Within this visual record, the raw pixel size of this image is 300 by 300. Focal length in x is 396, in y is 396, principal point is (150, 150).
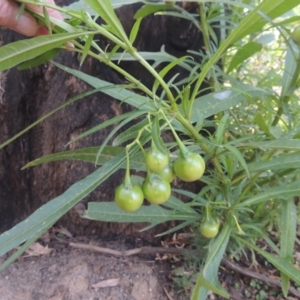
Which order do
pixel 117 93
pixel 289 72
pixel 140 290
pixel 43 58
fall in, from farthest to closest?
pixel 140 290
pixel 289 72
pixel 117 93
pixel 43 58

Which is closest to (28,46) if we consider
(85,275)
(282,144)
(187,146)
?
(187,146)

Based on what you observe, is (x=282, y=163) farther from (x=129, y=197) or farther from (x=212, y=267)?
(x=129, y=197)

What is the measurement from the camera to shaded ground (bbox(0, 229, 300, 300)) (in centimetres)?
139

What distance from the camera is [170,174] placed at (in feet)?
2.48

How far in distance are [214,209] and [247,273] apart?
503mm

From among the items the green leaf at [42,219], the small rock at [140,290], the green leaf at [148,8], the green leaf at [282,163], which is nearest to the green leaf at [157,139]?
the green leaf at [42,219]

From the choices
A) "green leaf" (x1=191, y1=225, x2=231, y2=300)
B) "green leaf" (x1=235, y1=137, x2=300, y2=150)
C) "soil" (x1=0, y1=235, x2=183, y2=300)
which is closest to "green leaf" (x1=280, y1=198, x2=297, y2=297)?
"green leaf" (x1=191, y1=225, x2=231, y2=300)

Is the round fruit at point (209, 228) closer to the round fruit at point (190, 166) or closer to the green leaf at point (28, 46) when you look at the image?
the round fruit at point (190, 166)

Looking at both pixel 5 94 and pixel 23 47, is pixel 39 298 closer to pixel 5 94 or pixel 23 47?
pixel 5 94

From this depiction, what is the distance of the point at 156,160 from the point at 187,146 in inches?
13.2

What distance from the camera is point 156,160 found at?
68 centimetres

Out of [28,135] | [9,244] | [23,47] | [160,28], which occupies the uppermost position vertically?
[23,47]

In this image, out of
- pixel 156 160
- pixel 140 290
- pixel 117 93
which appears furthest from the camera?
pixel 140 290

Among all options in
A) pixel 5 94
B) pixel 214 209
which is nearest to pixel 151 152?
pixel 214 209
